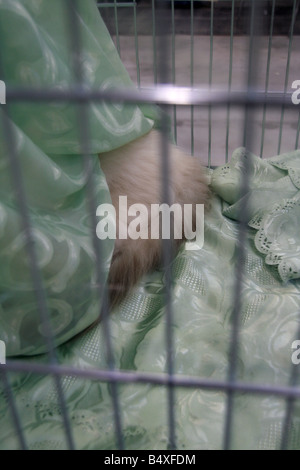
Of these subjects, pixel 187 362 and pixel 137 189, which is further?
pixel 137 189

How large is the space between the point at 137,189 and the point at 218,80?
1.56 meters

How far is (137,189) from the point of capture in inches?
34.8

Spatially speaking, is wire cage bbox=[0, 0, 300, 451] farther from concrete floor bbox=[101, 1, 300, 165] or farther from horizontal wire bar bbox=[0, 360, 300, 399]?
concrete floor bbox=[101, 1, 300, 165]

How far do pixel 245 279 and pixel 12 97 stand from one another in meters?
0.64

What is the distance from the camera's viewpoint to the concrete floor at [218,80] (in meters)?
1.58

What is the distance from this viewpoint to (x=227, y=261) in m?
0.96

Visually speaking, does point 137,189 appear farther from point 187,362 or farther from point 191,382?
point 191,382

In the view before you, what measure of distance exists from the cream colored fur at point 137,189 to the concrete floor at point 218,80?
7.9 inches

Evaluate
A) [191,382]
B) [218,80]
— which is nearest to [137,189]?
[191,382]

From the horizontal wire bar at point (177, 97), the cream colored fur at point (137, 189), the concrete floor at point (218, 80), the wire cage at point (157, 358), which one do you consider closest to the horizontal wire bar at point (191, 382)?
the wire cage at point (157, 358)

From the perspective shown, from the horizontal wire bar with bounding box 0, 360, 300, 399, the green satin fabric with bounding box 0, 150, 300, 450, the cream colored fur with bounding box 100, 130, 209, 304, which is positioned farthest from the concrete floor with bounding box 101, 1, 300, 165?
the horizontal wire bar with bounding box 0, 360, 300, 399

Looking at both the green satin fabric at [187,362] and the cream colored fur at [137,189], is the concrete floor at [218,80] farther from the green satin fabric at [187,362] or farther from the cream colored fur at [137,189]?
the green satin fabric at [187,362]

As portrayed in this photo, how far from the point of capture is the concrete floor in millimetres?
1581
